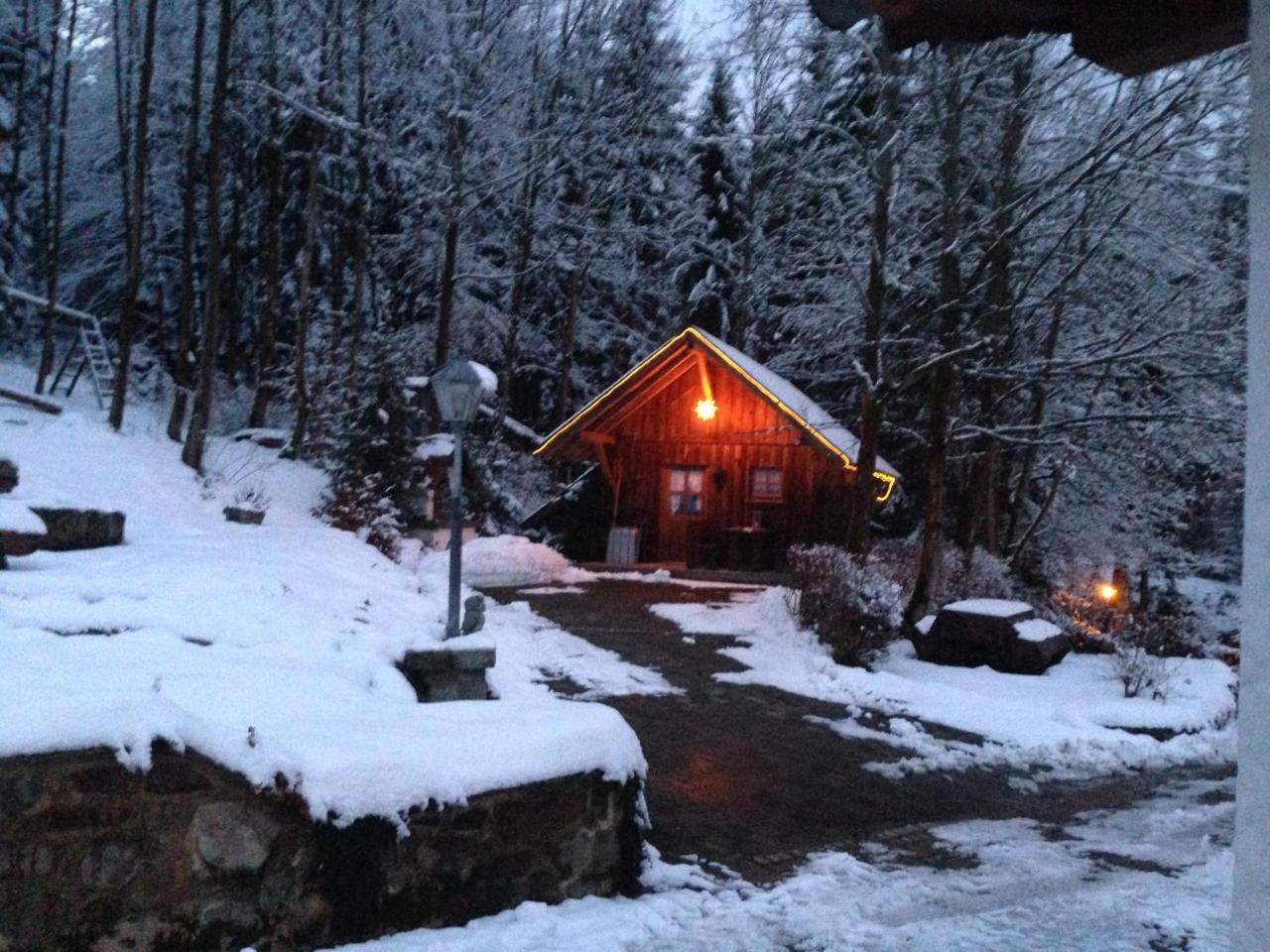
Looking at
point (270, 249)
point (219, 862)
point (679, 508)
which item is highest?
point (270, 249)

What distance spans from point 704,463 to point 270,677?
1905 cm

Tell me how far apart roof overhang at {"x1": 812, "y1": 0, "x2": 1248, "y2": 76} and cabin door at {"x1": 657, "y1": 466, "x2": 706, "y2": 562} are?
69.7ft

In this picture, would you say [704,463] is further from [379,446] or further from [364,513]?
[364,513]

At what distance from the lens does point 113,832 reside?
4.08m

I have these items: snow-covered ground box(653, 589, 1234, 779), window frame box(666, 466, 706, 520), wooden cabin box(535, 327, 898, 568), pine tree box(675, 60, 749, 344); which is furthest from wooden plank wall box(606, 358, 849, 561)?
snow-covered ground box(653, 589, 1234, 779)

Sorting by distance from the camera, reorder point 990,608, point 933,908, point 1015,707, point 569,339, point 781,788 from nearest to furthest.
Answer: point 933,908, point 781,788, point 1015,707, point 990,608, point 569,339

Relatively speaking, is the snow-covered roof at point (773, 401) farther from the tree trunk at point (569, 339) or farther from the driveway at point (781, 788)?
the driveway at point (781, 788)

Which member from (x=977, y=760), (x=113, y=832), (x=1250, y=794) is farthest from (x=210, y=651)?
(x=977, y=760)

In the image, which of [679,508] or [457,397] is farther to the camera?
[679,508]

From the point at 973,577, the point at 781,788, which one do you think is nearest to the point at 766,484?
the point at 973,577

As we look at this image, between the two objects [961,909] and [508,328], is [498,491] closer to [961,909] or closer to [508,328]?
[508,328]

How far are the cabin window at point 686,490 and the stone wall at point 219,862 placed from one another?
19521mm

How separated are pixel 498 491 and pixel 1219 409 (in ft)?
49.7

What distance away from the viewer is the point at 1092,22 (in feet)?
9.67
